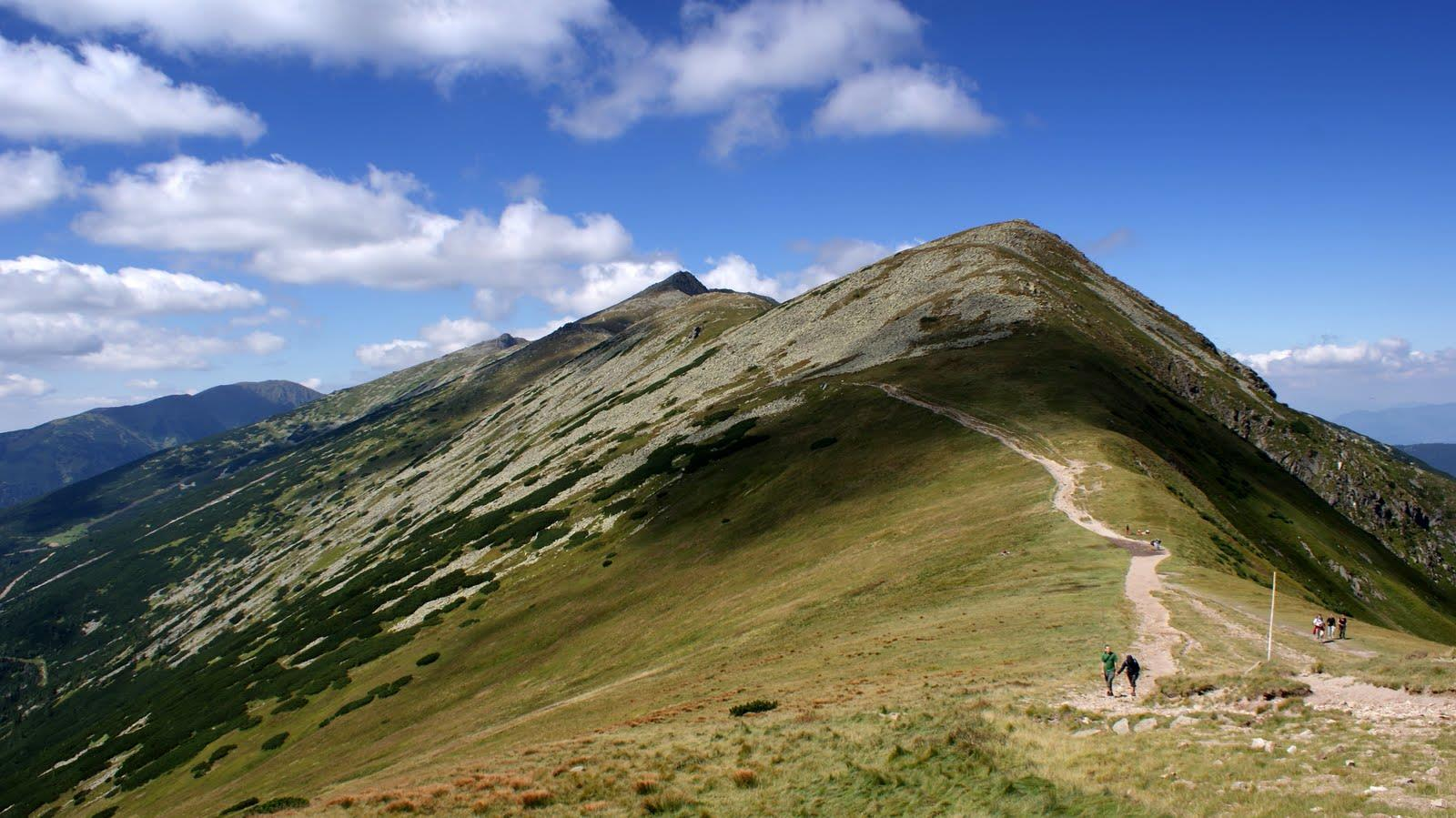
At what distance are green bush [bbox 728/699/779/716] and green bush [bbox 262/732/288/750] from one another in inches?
1960

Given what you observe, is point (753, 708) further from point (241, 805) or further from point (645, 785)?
point (241, 805)

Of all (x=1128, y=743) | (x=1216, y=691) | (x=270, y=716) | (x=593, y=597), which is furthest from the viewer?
(x=270, y=716)

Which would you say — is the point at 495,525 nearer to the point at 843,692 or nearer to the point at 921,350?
the point at 921,350

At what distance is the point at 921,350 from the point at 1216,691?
278 ft

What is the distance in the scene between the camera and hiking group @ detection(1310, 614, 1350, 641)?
93.6 ft

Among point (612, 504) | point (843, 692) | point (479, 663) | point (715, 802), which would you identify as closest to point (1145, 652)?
point (843, 692)

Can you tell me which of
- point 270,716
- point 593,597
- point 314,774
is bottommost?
point 270,716

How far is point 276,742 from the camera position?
194ft

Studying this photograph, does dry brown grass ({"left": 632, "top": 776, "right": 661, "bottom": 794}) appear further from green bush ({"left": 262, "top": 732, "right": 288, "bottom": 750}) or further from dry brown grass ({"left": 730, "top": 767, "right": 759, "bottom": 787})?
green bush ({"left": 262, "top": 732, "right": 288, "bottom": 750})

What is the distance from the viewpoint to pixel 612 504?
8825cm

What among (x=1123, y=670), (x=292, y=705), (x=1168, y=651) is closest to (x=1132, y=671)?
(x=1123, y=670)

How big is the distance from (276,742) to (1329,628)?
70960 mm

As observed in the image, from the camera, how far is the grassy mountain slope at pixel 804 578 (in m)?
25.4

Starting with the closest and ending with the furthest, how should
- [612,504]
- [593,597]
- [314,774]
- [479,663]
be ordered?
1. [314,774]
2. [479,663]
3. [593,597]
4. [612,504]
